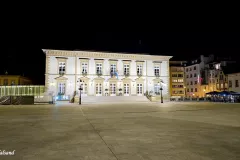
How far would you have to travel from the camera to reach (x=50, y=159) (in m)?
3.82

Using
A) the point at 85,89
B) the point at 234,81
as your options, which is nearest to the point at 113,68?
the point at 85,89

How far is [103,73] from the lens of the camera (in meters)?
35.6

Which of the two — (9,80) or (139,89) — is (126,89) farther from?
(9,80)

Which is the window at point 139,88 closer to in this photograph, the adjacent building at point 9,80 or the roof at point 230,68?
the roof at point 230,68

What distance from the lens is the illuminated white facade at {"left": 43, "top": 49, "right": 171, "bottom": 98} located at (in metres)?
33.7

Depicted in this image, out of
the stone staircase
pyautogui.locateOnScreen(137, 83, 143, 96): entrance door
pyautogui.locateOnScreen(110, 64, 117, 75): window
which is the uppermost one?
pyautogui.locateOnScreen(110, 64, 117, 75): window

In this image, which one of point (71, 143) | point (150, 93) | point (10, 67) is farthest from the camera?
point (10, 67)

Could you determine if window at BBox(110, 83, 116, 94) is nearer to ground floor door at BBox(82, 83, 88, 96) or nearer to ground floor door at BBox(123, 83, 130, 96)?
ground floor door at BBox(123, 83, 130, 96)

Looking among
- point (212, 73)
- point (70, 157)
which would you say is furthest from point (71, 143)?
point (212, 73)

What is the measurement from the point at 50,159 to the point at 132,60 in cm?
3388

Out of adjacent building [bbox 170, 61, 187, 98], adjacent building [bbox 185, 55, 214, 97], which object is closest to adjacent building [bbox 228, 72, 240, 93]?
adjacent building [bbox 185, 55, 214, 97]

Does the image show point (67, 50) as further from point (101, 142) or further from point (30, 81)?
point (30, 81)

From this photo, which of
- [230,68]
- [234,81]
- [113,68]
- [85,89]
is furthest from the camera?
[230,68]

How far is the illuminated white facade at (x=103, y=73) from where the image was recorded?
33656mm
